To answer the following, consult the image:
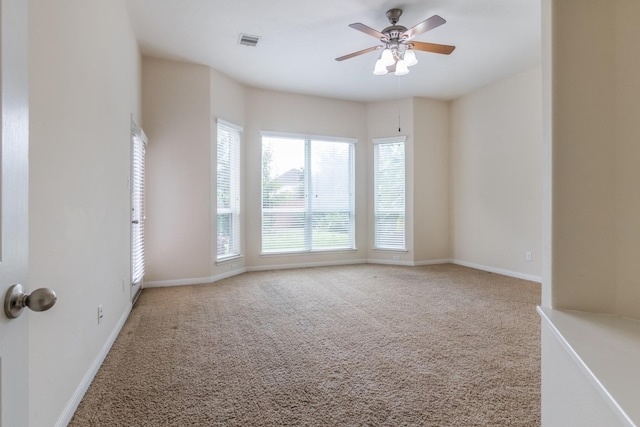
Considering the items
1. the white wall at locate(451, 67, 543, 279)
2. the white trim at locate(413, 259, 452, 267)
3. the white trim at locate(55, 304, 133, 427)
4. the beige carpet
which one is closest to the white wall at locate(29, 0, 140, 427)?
the white trim at locate(55, 304, 133, 427)

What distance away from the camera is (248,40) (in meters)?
3.85

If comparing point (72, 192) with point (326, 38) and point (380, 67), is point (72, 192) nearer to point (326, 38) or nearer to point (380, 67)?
point (380, 67)

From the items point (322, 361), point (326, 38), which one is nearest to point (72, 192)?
point (322, 361)

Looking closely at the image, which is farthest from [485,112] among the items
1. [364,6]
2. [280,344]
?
[280,344]

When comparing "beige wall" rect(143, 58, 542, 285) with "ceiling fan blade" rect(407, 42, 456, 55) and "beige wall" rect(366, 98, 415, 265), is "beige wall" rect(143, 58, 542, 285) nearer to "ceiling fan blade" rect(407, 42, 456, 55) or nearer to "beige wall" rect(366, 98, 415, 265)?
"beige wall" rect(366, 98, 415, 265)

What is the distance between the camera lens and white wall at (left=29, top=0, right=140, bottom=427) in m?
1.41

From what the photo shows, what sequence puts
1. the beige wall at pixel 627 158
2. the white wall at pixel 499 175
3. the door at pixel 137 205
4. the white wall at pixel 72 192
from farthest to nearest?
the white wall at pixel 499 175, the door at pixel 137 205, the white wall at pixel 72 192, the beige wall at pixel 627 158

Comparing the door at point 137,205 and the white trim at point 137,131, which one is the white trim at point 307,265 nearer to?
the door at point 137,205

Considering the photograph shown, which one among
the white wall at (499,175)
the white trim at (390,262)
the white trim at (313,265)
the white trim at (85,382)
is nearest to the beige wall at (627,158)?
the white trim at (85,382)

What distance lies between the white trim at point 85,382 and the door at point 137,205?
2.93ft

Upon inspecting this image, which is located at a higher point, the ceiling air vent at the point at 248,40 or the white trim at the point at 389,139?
the ceiling air vent at the point at 248,40

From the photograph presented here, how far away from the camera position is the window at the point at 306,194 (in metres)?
5.55

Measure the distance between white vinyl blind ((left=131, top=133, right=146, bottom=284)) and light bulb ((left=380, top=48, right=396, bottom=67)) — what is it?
2.71 meters

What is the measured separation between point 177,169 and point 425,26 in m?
3.40
